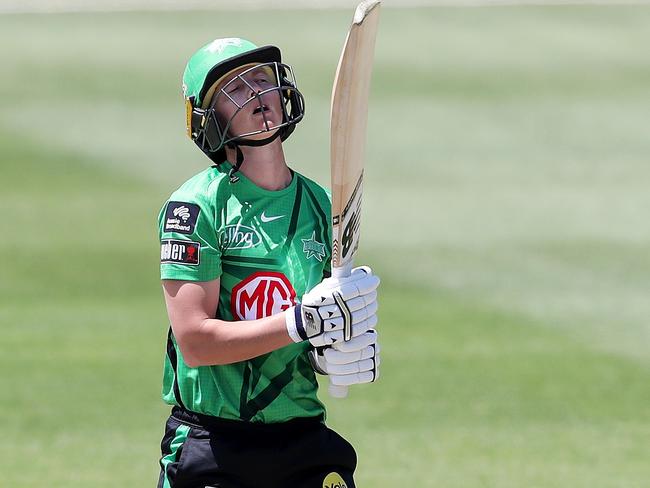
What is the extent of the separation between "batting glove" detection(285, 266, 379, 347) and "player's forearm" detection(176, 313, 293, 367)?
5 centimetres

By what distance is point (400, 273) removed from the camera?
10.5 meters

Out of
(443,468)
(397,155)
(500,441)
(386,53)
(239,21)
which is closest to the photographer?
(443,468)

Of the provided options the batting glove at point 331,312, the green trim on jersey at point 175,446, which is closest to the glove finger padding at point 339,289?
the batting glove at point 331,312

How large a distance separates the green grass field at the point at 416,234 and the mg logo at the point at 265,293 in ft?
9.32

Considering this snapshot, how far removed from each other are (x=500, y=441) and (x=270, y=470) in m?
3.41

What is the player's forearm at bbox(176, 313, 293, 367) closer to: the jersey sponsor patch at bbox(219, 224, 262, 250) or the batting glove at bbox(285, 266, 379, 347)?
the batting glove at bbox(285, 266, 379, 347)

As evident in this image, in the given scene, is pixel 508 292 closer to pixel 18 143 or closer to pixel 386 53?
pixel 18 143

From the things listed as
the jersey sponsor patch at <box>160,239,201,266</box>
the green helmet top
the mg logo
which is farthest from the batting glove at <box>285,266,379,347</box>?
the green helmet top

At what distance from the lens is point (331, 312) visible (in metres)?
3.58

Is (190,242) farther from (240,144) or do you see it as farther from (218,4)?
(218,4)

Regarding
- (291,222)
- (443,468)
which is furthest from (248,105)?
(443,468)

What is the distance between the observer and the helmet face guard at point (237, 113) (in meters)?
3.84

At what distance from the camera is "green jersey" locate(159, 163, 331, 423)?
3.79 metres

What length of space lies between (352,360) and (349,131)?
0.61 meters
